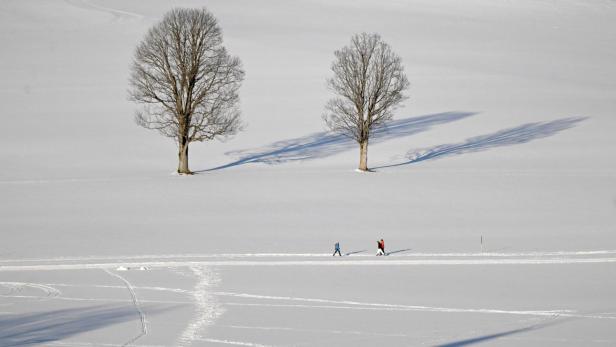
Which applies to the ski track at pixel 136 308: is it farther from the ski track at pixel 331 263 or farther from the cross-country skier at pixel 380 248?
the cross-country skier at pixel 380 248

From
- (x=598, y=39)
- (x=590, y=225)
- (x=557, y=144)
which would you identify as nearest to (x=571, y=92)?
(x=557, y=144)

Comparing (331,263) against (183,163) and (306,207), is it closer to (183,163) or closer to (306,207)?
(306,207)

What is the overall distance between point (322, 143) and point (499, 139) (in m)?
11.1

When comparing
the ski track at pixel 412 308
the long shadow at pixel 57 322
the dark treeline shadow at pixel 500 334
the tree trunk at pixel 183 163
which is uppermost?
the tree trunk at pixel 183 163

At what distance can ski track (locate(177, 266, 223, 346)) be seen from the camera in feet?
48.2

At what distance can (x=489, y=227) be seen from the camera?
27625 millimetres

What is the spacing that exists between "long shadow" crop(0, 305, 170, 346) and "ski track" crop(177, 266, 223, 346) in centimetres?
109

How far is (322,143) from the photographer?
47969 millimetres

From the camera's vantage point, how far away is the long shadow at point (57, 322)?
1429 centimetres

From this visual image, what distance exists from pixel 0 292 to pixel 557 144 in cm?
3580

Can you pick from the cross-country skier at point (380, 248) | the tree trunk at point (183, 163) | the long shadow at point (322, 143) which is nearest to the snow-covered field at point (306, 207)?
the long shadow at point (322, 143)

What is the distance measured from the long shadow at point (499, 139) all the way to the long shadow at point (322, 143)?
10.0 ft

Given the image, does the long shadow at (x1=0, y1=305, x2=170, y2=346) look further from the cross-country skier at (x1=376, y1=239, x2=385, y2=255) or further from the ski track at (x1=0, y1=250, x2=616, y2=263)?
the cross-country skier at (x1=376, y1=239, x2=385, y2=255)

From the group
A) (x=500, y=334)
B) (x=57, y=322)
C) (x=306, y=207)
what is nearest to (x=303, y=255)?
(x=306, y=207)
